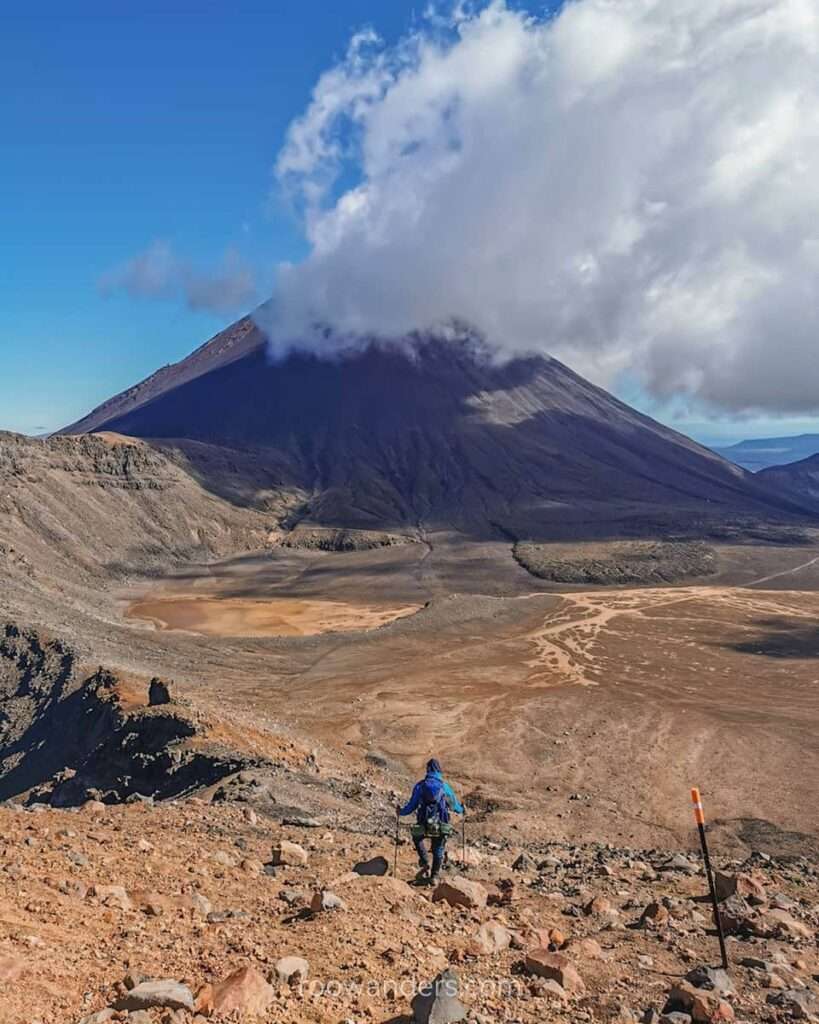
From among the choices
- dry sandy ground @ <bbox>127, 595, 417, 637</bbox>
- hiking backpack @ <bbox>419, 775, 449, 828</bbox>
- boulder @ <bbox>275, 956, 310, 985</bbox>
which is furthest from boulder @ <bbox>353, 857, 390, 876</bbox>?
dry sandy ground @ <bbox>127, 595, 417, 637</bbox>

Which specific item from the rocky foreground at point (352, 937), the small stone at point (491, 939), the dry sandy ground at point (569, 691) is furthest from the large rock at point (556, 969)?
the dry sandy ground at point (569, 691)

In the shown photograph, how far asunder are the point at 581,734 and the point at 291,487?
3613 inches

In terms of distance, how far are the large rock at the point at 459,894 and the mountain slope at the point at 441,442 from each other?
90.9 m

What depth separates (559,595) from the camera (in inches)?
2525

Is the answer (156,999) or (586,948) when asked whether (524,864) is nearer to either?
(586,948)

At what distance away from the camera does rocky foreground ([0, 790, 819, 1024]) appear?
19.9 feet

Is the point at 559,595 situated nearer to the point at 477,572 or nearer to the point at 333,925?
the point at 477,572

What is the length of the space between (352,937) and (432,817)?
115 inches

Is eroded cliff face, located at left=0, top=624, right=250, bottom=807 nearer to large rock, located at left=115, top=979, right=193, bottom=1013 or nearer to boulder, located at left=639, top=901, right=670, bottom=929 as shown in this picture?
boulder, located at left=639, top=901, right=670, bottom=929

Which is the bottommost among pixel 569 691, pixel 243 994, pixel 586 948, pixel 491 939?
pixel 569 691

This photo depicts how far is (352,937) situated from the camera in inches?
292

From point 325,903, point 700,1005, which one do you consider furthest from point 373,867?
point 700,1005

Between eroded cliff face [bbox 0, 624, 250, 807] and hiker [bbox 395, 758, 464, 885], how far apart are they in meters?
9.30

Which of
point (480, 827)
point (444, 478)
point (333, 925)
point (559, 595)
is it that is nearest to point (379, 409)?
point (444, 478)
